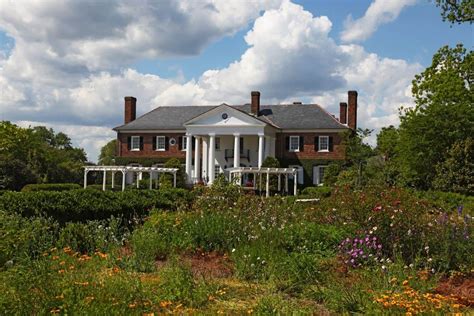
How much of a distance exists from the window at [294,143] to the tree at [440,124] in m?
14.9

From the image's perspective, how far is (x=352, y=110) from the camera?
46.4 meters

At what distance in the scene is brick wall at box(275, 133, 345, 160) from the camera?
45.9 meters

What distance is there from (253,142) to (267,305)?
42.9 metres

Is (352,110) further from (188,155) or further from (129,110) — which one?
(129,110)

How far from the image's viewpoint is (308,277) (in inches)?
288

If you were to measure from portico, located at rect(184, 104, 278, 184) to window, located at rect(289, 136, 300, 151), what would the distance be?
1538 mm

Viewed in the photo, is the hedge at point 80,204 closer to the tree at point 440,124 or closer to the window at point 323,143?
the tree at point 440,124

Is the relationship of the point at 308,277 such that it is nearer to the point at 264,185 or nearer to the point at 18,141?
the point at 264,185

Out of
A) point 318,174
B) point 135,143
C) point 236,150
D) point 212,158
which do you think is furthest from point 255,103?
point 135,143

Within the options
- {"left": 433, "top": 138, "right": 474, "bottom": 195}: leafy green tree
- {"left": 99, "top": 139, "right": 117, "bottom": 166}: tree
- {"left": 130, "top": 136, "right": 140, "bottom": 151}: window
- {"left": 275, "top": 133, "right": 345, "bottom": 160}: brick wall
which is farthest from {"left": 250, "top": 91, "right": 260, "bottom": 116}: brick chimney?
{"left": 99, "top": 139, "right": 117, "bottom": 166}: tree

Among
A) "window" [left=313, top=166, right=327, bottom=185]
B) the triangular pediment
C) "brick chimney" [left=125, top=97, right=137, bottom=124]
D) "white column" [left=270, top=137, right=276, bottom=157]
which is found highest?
"brick chimney" [left=125, top=97, right=137, bottom=124]

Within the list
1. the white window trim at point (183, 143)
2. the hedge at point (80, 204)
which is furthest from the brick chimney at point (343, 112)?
the hedge at point (80, 204)

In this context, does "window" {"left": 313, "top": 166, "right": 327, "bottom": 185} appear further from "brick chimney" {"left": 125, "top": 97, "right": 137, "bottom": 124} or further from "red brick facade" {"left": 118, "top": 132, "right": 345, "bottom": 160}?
"brick chimney" {"left": 125, "top": 97, "right": 137, "bottom": 124}

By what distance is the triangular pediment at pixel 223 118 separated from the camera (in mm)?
45531
